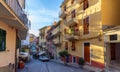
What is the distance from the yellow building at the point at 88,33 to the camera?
22566 millimetres

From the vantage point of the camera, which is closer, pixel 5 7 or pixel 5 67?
pixel 5 7

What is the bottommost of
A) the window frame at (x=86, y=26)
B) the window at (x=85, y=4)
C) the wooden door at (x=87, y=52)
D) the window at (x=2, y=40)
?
the wooden door at (x=87, y=52)

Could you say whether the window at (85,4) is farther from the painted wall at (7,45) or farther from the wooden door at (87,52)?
the painted wall at (7,45)

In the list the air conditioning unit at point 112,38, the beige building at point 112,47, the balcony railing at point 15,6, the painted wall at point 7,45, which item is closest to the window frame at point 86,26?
the beige building at point 112,47

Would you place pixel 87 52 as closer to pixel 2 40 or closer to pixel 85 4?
pixel 85 4

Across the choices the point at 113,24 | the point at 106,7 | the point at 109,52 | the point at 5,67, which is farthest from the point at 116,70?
the point at 5,67

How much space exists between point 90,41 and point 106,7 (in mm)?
5106

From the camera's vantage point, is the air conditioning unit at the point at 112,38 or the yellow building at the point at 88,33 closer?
the air conditioning unit at the point at 112,38

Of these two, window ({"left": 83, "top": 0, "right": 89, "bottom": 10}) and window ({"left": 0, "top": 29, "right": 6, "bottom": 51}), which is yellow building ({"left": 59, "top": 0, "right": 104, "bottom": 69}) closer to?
window ({"left": 83, "top": 0, "right": 89, "bottom": 10})

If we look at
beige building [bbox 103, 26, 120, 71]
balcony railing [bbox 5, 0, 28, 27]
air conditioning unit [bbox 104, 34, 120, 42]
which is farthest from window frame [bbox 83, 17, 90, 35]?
balcony railing [bbox 5, 0, 28, 27]

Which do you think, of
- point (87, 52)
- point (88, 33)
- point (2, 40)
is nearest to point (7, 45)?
point (2, 40)

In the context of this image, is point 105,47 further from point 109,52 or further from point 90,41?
point 90,41

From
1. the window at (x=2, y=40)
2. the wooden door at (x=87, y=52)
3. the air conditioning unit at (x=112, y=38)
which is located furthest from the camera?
the wooden door at (x=87, y=52)

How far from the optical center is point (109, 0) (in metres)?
22.2
